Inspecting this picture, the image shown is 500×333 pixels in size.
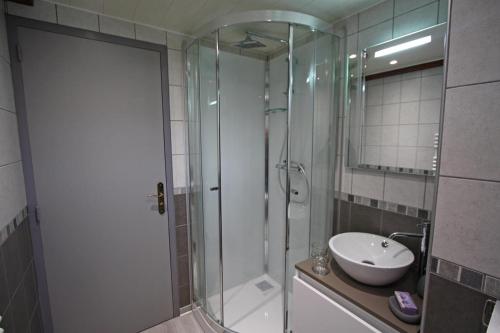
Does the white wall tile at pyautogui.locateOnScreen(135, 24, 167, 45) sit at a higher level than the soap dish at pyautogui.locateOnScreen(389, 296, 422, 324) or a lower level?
higher

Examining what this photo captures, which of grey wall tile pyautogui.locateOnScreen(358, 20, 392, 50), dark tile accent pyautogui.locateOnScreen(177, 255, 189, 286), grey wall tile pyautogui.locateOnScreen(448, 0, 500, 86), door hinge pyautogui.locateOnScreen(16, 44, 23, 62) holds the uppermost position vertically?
grey wall tile pyautogui.locateOnScreen(358, 20, 392, 50)

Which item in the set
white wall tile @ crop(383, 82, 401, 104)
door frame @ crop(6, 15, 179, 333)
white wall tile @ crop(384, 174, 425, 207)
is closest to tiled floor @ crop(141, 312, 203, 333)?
door frame @ crop(6, 15, 179, 333)

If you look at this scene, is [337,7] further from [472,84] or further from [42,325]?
[42,325]

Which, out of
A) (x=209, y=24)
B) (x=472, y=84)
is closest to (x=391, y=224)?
Result: (x=472, y=84)

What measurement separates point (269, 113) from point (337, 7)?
3.17 ft

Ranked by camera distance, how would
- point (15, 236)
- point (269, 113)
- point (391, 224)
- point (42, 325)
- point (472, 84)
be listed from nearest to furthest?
point (472, 84), point (15, 236), point (391, 224), point (42, 325), point (269, 113)

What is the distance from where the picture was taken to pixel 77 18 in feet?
4.84

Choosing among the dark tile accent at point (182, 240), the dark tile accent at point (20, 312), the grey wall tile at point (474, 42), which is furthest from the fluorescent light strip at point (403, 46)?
the dark tile accent at point (20, 312)

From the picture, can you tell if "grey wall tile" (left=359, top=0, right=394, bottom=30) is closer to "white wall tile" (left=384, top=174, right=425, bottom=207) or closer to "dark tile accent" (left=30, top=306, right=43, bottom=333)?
"white wall tile" (left=384, top=174, right=425, bottom=207)

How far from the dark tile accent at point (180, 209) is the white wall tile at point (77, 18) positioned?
1276mm

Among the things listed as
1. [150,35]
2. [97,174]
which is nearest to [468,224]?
[97,174]

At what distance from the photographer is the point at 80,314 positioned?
1659 millimetres

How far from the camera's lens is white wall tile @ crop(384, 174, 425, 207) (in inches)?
50.7

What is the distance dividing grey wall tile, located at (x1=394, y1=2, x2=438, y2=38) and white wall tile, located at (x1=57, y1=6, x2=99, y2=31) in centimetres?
182
